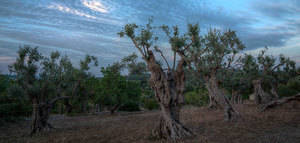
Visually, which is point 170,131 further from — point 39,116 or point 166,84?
point 39,116

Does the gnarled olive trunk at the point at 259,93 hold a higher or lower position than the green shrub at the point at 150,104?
higher

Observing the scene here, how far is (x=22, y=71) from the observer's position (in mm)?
18219

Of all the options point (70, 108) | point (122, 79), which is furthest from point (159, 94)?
point (70, 108)

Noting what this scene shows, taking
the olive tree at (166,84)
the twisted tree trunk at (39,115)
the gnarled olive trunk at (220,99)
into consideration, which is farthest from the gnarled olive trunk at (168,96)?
the twisted tree trunk at (39,115)

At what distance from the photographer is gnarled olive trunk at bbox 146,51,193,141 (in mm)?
13547

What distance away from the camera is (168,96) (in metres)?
13.5

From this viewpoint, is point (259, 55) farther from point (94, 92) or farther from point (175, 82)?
point (94, 92)

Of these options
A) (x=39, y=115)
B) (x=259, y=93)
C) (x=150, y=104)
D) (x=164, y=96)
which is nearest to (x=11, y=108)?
(x=39, y=115)

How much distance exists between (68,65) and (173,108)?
40.7 ft

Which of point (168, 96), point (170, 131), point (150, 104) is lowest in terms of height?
point (150, 104)

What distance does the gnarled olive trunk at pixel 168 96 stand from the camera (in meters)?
13.5

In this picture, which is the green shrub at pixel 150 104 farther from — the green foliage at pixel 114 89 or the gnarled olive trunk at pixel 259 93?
the gnarled olive trunk at pixel 259 93

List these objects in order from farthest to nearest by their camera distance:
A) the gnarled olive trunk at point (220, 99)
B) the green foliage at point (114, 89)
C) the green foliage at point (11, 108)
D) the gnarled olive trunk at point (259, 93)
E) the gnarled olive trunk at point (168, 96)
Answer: the green foliage at point (114, 89) → the gnarled olive trunk at point (259, 93) → the green foliage at point (11, 108) → the gnarled olive trunk at point (220, 99) → the gnarled olive trunk at point (168, 96)

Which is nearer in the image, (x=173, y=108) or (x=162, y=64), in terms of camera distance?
(x=173, y=108)
